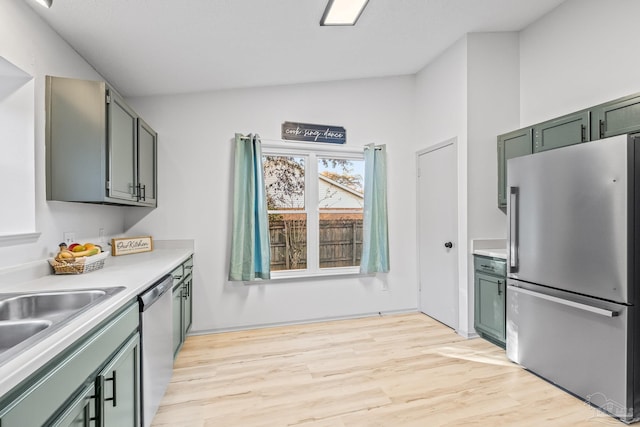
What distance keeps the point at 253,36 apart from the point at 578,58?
287 cm

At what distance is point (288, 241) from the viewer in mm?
3762

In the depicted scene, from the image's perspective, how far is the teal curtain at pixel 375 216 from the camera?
379 cm

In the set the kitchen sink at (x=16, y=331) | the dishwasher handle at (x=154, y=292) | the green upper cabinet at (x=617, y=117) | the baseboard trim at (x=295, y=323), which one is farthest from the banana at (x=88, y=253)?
the green upper cabinet at (x=617, y=117)

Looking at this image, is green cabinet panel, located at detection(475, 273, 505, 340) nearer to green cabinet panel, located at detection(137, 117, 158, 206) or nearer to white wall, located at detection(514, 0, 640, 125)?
white wall, located at detection(514, 0, 640, 125)

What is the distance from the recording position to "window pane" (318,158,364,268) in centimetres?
386

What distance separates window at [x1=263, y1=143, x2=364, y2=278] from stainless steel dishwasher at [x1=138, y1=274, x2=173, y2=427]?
1.62 meters

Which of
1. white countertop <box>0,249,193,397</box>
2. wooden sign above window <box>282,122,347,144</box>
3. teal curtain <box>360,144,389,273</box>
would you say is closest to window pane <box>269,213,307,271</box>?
teal curtain <box>360,144,389,273</box>

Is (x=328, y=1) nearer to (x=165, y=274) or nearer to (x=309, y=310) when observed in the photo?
(x=165, y=274)

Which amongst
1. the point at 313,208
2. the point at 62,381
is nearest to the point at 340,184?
the point at 313,208

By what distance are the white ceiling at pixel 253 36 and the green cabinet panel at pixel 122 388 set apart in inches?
78.3

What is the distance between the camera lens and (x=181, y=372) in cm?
256

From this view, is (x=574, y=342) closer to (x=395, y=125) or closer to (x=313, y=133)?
(x=395, y=125)

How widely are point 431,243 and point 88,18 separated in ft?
12.2

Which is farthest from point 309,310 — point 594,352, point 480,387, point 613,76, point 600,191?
point 613,76
